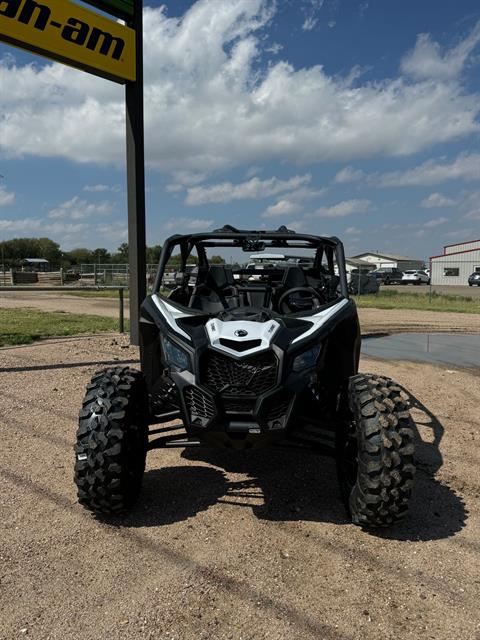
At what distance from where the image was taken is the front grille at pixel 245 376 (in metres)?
3.14

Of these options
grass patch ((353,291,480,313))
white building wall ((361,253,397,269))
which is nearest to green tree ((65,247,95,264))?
white building wall ((361,253,397,269))

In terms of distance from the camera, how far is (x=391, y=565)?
2.82 metres

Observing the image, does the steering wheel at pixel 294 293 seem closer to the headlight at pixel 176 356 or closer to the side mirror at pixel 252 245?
the side mirror at pixel 252 245

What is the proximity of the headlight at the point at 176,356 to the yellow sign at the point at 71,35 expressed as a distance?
6.16m

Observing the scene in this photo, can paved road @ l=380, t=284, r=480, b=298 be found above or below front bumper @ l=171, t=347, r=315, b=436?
below

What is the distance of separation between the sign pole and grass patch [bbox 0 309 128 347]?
7.90ft

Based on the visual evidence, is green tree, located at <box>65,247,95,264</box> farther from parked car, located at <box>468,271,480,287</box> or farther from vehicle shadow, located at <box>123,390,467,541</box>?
vehicle shadow, located at <box>123,390,467,541</box>

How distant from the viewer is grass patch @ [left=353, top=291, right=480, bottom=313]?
2073 centimetres

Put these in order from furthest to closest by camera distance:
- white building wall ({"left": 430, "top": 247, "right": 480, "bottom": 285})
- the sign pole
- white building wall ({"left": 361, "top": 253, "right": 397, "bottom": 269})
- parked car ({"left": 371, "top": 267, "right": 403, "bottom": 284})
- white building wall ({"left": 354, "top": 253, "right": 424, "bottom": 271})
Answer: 1. white building wall ({"left": 361, "top": 253, "right": 397, "bottom": 269})
2. white building wall ({"left": 354, "top": 253, "right": 424, "bottom": 271})
3. white building wall ({"left": 430, "top": 247, "right": 480, "bottom": 285})
4. parked car ({"left": 371, "top": 267, "right": 403, "bottom": 284})
5. the sign pole

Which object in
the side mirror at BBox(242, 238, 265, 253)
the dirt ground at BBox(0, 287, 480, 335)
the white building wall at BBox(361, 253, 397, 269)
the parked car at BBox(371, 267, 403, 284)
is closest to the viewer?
the side mirror at BBox(242, 238, 265, 253)

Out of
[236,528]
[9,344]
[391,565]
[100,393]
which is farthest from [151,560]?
[9,344]

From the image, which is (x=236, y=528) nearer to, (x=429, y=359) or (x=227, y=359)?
(x=227, y=359)

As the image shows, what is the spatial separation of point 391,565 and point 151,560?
4.01ft

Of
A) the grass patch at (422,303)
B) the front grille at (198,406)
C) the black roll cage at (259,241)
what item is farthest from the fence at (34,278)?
the front grille at (198,406)
